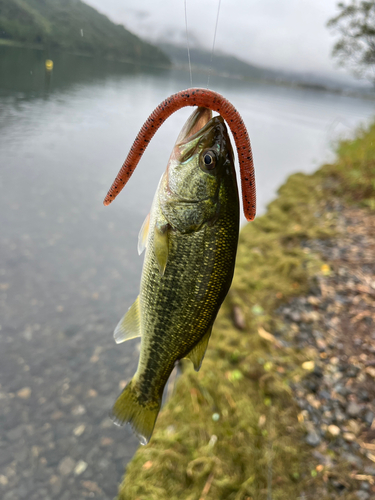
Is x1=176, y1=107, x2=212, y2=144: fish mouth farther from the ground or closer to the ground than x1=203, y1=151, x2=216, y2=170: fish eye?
farther from the ground

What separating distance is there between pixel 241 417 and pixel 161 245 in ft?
10.5

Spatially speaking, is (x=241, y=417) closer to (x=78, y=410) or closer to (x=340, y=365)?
(x=340, y=365)

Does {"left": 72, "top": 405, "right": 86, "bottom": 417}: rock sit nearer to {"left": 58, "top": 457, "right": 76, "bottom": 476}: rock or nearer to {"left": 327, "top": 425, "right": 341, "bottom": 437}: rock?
{"left": 58, "top": 457, "right": 76, "bottom": 476}: rock

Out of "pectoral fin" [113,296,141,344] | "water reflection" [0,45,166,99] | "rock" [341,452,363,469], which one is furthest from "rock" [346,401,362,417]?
"water reflection" [0,45,166,99]

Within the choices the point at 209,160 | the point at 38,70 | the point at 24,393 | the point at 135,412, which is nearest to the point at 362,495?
the point at 135,412

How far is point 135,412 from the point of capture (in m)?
1.88

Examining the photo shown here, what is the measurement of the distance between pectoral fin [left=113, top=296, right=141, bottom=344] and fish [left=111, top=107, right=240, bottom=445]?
12cm

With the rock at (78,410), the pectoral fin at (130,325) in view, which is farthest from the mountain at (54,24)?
the rock at (78,410)

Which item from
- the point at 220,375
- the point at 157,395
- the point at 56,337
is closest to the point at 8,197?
the point at 56,337

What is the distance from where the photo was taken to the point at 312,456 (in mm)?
3498

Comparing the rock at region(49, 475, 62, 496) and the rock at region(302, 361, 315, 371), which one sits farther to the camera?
the rock at region(302, 361, 315, 371)

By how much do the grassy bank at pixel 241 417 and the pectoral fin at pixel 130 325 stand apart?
235cm

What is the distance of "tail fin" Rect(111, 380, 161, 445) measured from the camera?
1.84 m

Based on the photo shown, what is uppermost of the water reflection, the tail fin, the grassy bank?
the water reflection
